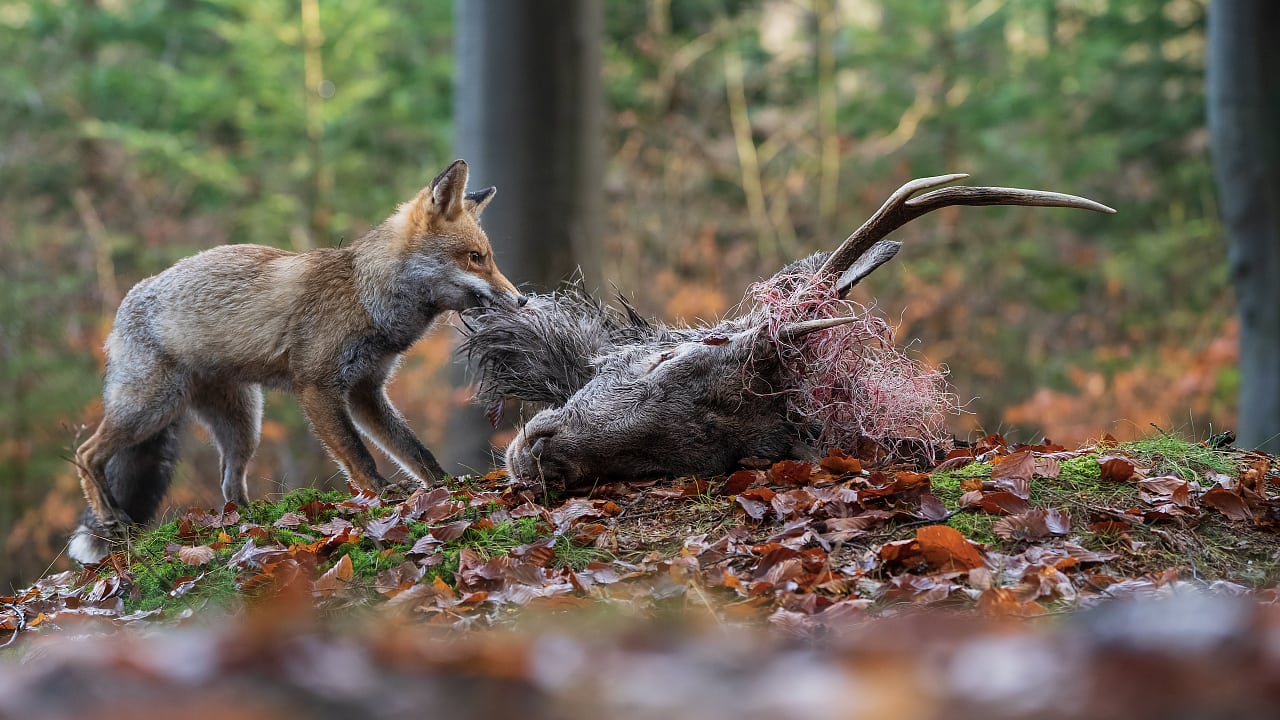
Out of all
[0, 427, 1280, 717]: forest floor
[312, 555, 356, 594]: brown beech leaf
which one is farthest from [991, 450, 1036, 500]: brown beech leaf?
[312, 555, 356, 594]: brown beech leaf

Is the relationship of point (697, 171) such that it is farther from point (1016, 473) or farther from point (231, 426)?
point (1016, 473)

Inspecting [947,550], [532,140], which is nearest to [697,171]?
[532,140]

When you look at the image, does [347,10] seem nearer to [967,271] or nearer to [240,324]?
[240,324]

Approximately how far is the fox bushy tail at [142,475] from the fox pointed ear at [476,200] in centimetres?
200

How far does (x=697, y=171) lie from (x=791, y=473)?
11.4 meters

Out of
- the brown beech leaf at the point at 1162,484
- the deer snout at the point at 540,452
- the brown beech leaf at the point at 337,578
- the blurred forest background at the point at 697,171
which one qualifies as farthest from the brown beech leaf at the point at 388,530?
the blurred forest background at the point at 697,171

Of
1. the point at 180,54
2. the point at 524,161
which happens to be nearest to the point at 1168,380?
the point at 524,161

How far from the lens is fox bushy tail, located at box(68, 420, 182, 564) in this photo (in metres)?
5.52

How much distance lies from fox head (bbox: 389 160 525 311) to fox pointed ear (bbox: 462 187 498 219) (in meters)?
0.14

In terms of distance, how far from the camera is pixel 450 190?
221 inches

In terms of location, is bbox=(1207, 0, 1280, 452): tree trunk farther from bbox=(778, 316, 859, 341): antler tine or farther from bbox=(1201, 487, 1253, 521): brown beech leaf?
bbox=(778, 316, 859, 341): antler tine

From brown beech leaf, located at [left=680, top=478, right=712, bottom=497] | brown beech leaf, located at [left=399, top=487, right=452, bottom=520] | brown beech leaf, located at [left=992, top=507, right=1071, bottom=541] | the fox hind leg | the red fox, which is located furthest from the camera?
the fox hind leg

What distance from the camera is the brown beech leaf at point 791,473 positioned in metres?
4.13

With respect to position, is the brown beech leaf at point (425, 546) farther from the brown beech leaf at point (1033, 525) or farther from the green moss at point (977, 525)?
the brown beech leaf at point (1033, 525)
